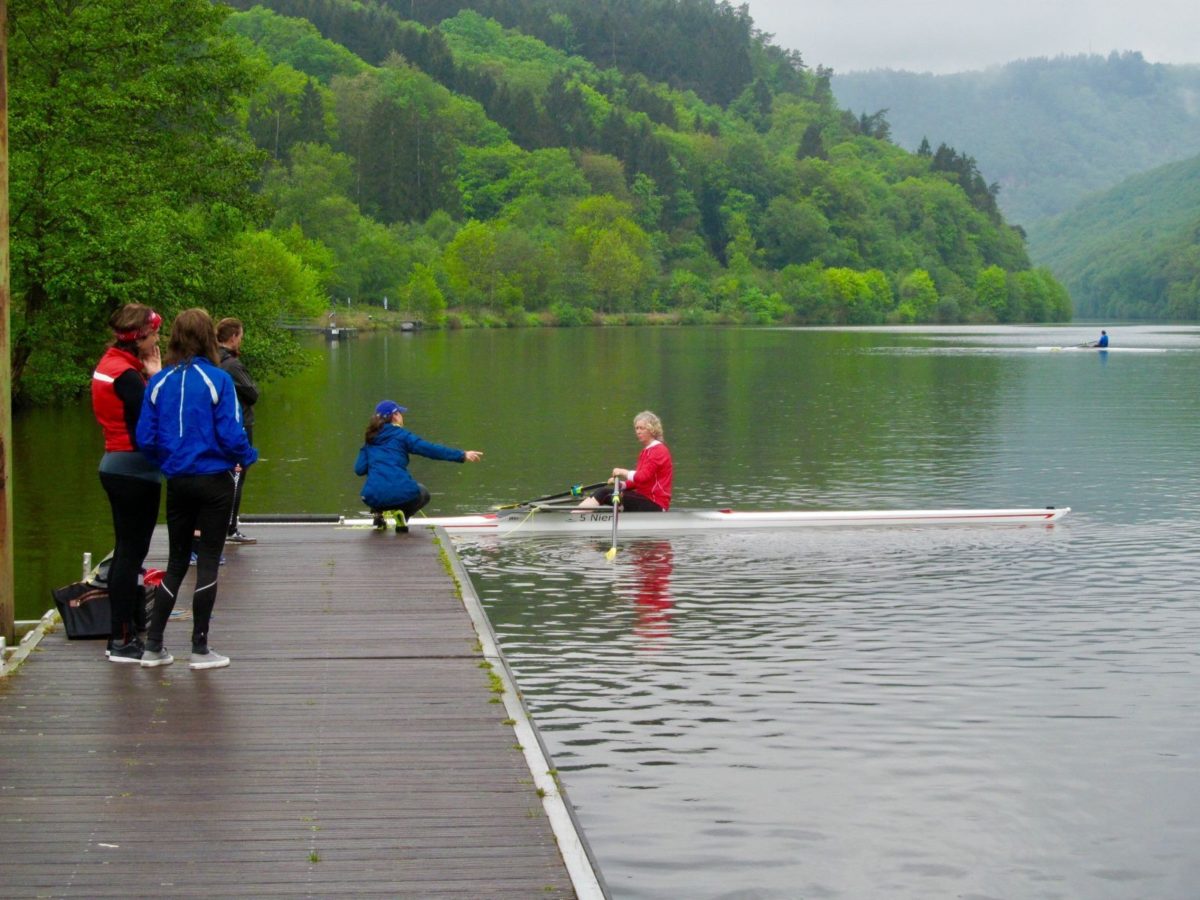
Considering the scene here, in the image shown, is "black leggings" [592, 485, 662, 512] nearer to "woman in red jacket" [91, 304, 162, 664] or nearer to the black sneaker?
the black sneaker

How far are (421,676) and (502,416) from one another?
30.7 metres

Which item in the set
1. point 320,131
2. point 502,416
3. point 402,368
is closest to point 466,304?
point 320,131

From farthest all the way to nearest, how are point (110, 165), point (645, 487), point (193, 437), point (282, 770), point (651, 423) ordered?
point (110, 165) < point (645, 487) < point (651, 423) < point (193, 437) < point (282, 770)

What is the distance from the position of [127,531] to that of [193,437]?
2.85 ft

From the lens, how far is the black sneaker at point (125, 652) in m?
10.5

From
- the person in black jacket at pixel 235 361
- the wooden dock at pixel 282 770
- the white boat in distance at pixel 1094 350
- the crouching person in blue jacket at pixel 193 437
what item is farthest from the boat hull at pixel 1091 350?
the crouching person in blue jacket at pixel 193 437

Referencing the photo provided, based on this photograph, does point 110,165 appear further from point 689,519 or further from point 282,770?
point 282,770

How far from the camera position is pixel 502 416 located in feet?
135

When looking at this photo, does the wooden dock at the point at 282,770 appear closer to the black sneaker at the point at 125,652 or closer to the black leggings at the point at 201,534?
the black sneaker at the point at 125,652

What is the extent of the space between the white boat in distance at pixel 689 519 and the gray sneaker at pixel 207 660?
876 cm

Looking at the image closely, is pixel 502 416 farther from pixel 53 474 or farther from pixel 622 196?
pixel 622 196

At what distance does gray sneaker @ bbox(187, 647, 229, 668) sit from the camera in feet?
34.2

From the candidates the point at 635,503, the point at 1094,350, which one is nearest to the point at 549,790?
the point at 635,503

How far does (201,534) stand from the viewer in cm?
1027
